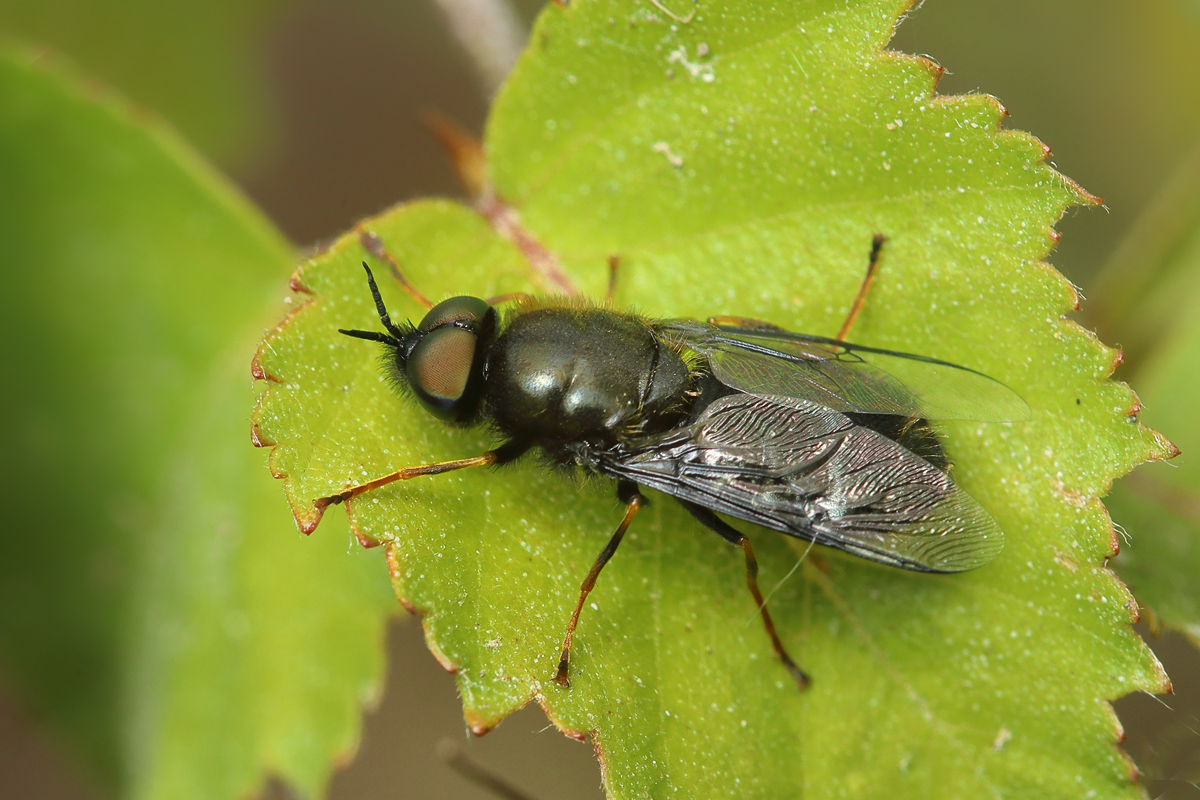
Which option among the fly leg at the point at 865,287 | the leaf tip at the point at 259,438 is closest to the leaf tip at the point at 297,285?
the leaf tip at the point at 259,438

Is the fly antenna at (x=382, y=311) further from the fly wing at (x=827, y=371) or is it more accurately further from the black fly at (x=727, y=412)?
the fly wing at (x=827, y=371)

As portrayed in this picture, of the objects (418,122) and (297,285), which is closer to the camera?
(297,285)

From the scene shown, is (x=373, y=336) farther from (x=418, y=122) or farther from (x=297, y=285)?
(x=418, y=122)

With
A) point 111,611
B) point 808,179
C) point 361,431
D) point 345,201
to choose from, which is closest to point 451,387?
point 361,431

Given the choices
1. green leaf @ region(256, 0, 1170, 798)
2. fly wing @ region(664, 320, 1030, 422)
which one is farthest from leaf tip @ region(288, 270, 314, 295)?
fly wing @ region(664, 320, 1030, 422)

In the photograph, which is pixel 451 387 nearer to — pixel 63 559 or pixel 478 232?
pixel 478 232

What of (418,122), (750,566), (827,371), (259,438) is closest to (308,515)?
(259,438)

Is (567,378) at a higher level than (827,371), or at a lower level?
lower
